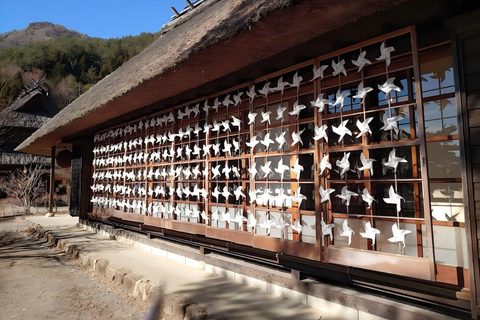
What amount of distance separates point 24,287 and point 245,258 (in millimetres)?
3368

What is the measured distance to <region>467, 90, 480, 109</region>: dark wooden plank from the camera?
2.10 meters

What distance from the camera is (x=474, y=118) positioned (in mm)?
2096

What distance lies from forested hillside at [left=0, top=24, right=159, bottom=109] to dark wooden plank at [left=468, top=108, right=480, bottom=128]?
38.8 m

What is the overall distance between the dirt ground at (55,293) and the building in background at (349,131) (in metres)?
1.30

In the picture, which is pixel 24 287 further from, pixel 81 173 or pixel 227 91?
pixel 81 173

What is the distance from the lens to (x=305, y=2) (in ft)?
7.14

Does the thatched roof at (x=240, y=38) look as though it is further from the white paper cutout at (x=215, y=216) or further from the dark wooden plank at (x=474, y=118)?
the white paper cutout at (x=215, y=216)

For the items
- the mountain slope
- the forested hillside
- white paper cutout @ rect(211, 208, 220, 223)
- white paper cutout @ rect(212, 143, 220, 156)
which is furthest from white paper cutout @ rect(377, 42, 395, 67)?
the mountain slope

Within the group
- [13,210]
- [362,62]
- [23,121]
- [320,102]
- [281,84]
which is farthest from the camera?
[23,121]

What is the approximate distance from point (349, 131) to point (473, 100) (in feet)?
3.14

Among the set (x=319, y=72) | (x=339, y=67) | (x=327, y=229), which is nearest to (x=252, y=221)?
(x=327, y=229)

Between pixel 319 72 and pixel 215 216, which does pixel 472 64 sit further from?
pixel 215 216

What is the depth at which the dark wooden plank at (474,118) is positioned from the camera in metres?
2.08

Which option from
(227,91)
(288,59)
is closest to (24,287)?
(227,91)
